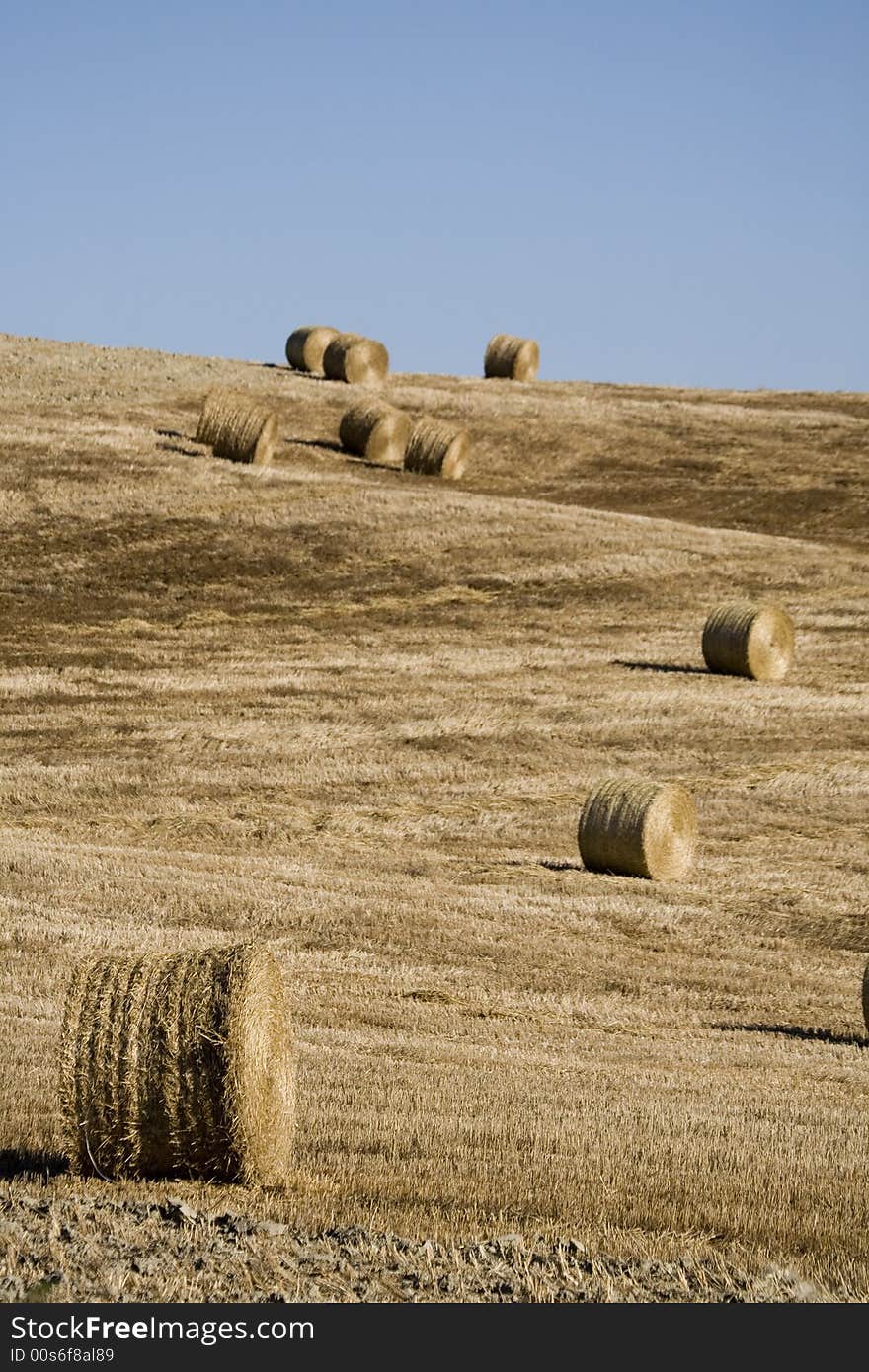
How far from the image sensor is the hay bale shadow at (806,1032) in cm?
1461

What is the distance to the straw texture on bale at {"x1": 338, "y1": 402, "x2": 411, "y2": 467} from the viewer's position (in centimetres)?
4791

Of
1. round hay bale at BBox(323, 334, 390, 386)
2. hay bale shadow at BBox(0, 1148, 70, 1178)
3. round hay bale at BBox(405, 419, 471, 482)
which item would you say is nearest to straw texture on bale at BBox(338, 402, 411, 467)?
round hay bale at BBox(405, 419, 471, 482)

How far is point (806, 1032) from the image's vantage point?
49.1ft

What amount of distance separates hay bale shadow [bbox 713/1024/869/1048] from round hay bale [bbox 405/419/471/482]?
32.9 m

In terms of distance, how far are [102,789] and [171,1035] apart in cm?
1530

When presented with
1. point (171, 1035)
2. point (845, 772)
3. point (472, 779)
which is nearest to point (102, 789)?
point (472, 779)

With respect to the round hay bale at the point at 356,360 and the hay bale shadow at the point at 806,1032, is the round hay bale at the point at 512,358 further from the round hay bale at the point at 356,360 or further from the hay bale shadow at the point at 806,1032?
the hay bale shadow at the point at 806,1032

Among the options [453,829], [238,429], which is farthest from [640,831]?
[238,429]

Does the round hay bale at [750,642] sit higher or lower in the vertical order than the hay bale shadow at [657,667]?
higher

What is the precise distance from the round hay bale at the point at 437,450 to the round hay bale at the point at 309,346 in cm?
1406

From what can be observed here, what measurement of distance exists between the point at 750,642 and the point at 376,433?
19539mm

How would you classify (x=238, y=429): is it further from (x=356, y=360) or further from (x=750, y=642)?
(x=750, y=642)

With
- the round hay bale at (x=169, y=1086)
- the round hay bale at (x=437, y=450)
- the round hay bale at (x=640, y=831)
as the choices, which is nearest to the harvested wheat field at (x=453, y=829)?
the round hay bale at (x=169, y=1086)

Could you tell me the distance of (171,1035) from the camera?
9305mm
